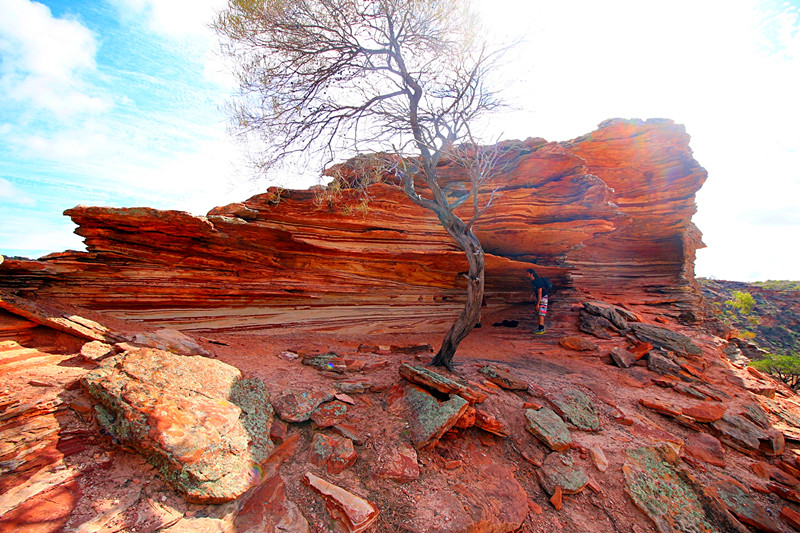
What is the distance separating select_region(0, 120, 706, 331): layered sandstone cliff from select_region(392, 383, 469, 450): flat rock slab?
5099 mm

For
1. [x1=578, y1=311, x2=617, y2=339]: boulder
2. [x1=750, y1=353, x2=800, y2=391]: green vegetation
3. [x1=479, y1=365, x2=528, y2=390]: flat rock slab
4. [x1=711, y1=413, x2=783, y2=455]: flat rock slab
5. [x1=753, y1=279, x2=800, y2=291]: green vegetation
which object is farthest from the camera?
[x1=753, y1=279, x2=800, y2=291]: green vegetation

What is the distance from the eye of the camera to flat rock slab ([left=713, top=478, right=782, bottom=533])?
4156 millimetres

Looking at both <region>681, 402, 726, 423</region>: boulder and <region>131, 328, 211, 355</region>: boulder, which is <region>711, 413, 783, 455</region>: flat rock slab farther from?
<region>131, 328, 211, 355</region>: boulder

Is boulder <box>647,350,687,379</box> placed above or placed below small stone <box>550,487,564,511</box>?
above

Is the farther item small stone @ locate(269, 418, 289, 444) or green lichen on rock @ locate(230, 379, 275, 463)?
small stone @ locate(269, 418, 289, 444)

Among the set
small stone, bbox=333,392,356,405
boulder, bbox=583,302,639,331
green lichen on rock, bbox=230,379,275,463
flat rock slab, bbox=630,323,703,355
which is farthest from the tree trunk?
flat rock slab, bbox=630,323,703,355

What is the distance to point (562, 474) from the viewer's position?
4.51 m

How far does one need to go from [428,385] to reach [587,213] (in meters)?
8.57

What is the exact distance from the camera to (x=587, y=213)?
33.7ft

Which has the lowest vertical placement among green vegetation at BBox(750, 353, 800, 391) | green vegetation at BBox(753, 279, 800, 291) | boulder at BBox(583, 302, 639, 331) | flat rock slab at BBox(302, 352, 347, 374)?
green vegetation at BBox(750, 353, 800, 391)

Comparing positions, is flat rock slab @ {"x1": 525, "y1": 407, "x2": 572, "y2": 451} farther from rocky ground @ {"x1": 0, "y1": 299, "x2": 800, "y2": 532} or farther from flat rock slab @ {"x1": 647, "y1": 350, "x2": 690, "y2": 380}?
flat rock slab @ {"x1": 647, "y1": 350, "x2": 690, "y2": 380}

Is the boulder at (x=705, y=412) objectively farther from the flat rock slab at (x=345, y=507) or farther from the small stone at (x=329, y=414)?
the small stone at (x=329, y=414)

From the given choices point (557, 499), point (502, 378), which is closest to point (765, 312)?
point (502, 378)

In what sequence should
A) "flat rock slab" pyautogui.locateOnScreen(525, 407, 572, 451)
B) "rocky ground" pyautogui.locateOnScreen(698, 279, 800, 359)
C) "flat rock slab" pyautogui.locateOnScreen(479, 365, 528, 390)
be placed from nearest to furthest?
"flat rock slab" pyautogui.locateOnScreen(525, 407, 572, 451) → "flat rock slab" pyautogui.locateOnScreen(479, 365, 528, 390) → "rocky ground" pyautogui.locateOnScreen(698, 279, 800, 359)
